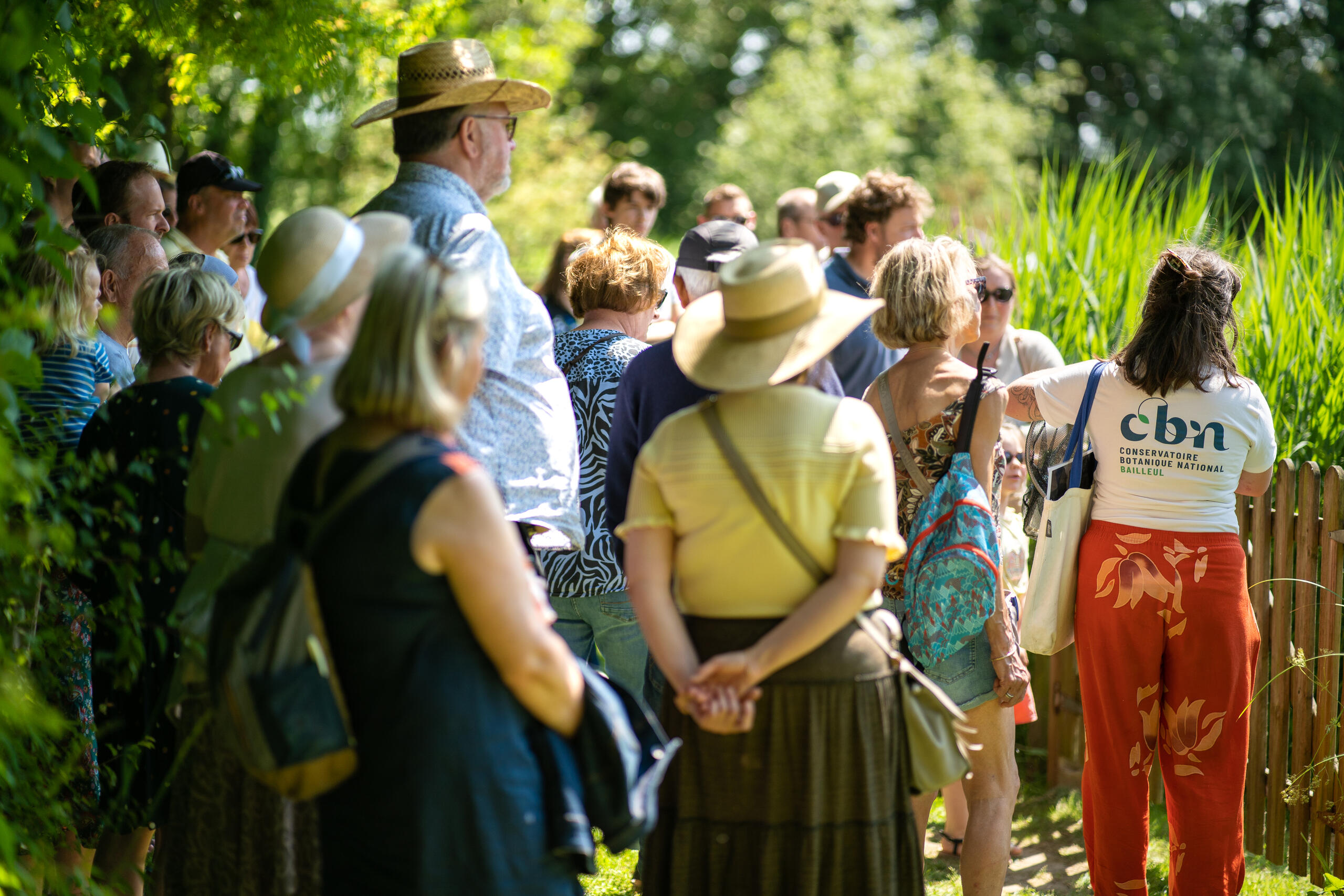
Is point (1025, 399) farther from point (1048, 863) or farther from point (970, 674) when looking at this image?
point (1048, 863)

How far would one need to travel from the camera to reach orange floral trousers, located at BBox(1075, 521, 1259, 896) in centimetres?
323

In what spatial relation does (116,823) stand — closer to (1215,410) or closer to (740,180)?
(1215,410)

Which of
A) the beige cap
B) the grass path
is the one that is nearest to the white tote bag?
the grass path

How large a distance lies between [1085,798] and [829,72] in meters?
22.3

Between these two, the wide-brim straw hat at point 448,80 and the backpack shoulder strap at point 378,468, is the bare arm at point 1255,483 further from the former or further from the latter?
the backpack shoulder strap at point 378,468

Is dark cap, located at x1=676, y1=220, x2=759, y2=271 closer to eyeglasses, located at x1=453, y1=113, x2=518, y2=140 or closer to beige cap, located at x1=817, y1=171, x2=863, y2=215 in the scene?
eyeglasses, located at x1=453, y1=113, x2=518, y2=140

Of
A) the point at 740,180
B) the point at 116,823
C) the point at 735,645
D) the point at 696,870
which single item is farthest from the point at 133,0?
the point at 740,180

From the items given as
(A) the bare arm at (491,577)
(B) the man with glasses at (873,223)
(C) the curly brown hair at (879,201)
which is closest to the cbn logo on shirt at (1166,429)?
(B) the man with glasses at (873,223)

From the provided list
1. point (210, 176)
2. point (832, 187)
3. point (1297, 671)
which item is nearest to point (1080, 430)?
point (1297, 671)

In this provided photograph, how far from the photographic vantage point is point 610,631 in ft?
11.7

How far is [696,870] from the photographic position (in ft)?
7.99

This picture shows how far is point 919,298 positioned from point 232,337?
5.78ft

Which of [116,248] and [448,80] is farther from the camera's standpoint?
[116,248]

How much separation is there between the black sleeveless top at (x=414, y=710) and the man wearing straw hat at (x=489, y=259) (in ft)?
3.03
